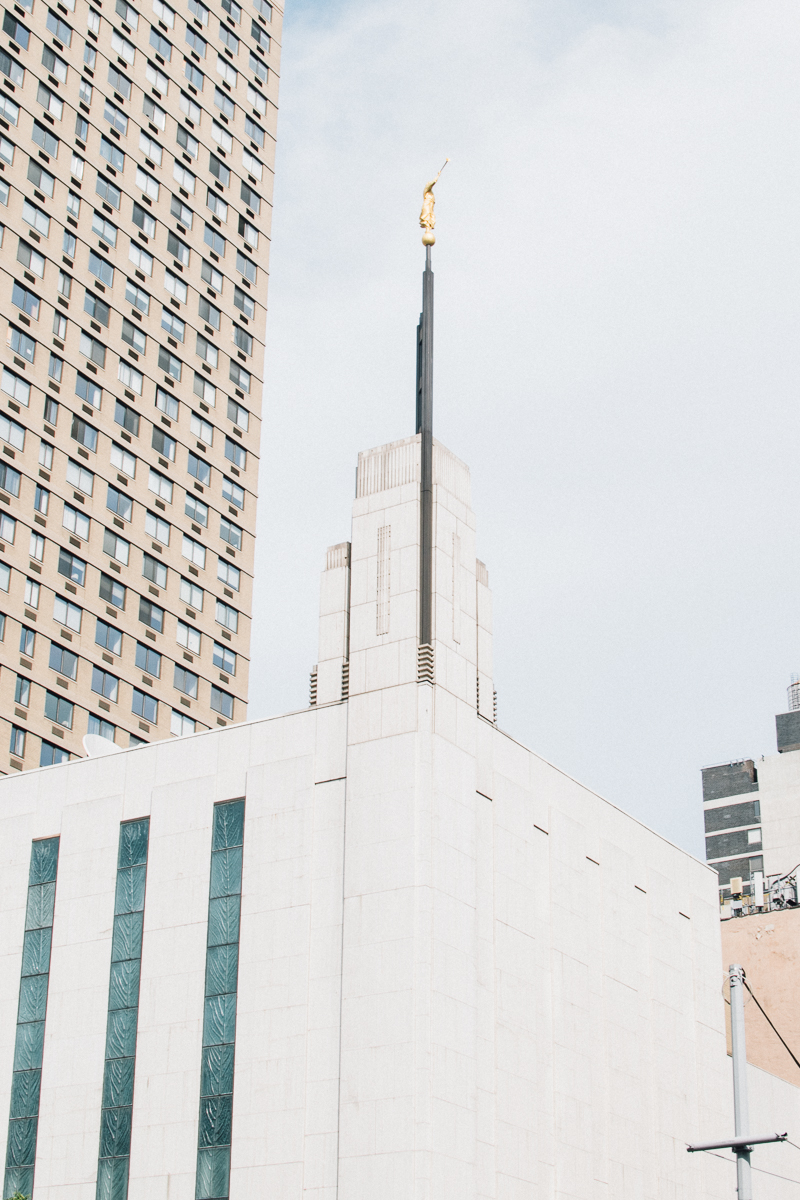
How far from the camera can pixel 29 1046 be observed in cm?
5012

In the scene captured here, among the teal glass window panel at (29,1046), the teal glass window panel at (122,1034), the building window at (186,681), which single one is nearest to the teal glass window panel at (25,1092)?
the teal glass window panel at (29,1046)

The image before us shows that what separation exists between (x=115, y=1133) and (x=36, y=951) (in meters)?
7.35

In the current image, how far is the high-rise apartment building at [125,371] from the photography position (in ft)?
253

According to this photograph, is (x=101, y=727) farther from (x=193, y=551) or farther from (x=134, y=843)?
(x=134, y=843)

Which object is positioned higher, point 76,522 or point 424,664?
point 76,522

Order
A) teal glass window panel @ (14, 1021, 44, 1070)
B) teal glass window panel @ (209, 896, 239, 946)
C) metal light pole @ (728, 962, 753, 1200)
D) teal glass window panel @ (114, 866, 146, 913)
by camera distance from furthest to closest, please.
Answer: teal glass window panel @ (114, 866, 146, 913) → teal glass window panel @ (14, 1021, 44, 1070) → teal glass window panel @ (209, 896, 239, 946) → metal light pole @ (728, 962, 753, 1200)

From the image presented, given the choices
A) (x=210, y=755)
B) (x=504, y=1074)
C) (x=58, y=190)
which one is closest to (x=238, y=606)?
(x=58, y=190)

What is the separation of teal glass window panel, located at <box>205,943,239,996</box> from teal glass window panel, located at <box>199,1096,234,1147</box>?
3.16 metres

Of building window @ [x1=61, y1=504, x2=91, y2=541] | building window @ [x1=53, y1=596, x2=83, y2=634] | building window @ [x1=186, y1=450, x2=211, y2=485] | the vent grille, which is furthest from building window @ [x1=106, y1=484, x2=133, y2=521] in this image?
the vent grille

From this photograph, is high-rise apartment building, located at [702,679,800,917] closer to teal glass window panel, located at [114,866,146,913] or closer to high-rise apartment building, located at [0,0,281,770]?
high-rise apartment building, located at [0,0,281,770]

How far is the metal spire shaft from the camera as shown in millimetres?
48156

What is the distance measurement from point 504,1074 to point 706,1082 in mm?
16000

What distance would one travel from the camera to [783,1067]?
70.6 m

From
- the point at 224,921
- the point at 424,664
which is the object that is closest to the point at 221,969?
the point at 224,921
